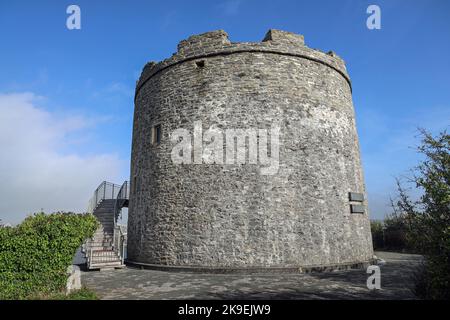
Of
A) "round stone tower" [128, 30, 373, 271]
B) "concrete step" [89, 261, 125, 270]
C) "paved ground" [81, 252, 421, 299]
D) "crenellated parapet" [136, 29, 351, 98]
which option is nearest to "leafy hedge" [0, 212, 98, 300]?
"paved ground" [81, 252, 421, 299]

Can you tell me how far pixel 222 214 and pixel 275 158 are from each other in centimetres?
266

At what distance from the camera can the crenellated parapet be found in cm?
1123

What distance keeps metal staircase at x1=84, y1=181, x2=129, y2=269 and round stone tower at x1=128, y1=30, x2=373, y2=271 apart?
2.03ft

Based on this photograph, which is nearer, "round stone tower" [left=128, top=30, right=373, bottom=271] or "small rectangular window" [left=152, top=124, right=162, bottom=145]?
"round stone tower" [left=128, top=30, right=373, bottom=271]

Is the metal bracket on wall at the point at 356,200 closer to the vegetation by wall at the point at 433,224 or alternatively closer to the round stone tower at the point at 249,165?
the round stone tower at the point at 249,165

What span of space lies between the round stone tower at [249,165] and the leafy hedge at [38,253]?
430 centimetres

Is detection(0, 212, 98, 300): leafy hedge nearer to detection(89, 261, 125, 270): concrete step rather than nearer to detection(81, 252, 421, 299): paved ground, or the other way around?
detection(81, 252, 421, 299): paved ground

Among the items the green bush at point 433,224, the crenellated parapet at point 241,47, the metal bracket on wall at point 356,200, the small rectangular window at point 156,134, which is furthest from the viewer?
the small rectangular window at point 156,134

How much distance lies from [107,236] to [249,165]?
285 inches

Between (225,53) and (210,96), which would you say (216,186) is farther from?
(225,53)

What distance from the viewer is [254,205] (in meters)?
9.95

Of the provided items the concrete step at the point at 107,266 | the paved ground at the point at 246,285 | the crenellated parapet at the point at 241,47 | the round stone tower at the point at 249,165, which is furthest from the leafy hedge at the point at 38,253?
the crenellated parapet at the point at 241,47

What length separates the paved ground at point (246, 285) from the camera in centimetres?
643

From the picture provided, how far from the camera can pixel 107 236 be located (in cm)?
1289
